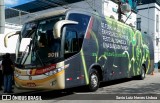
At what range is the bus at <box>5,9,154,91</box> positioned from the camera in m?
10.2

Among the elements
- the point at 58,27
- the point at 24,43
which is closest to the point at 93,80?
the point at 24,43

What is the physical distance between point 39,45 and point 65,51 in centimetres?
102

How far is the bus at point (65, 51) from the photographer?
33.6 ft

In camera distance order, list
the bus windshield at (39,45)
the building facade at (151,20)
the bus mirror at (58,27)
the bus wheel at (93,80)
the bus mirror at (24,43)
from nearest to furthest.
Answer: the bus mirror at (58,27)
the bus windshield at (39,45)
the bus mirror at (24,43)
the bus wheel at (93,80)
the building facade at (151,20)

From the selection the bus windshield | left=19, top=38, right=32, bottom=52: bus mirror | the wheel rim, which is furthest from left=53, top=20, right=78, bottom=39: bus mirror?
the wheel rim

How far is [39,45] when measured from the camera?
10.7m

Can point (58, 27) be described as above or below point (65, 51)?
above

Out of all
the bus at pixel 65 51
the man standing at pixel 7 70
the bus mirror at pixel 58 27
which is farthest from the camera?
the man standing at pixel 7 70

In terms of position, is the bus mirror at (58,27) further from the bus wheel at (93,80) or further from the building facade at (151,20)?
the building facade at (151,20)

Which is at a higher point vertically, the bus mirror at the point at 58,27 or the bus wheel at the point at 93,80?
the bus mirror at the point at 58,27

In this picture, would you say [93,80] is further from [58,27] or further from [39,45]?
[58,27]

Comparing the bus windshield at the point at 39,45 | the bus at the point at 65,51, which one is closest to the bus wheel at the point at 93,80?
the bus at the point at 65,51

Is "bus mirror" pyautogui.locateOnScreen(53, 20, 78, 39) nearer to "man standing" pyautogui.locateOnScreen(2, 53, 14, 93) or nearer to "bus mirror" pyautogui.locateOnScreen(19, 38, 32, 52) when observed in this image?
"bus mirror" pyautogui.locateOnScreen(19, 38, 32, 52)

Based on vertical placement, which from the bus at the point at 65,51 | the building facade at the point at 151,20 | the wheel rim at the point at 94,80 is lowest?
the wheel rim at the point at 94,80
